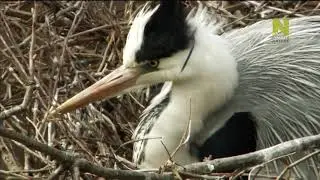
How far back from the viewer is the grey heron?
2.06 meters

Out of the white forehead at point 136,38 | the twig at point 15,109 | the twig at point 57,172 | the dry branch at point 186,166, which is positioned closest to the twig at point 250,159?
the dry branch at point 186,166

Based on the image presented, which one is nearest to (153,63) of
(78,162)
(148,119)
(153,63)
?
(153,63)

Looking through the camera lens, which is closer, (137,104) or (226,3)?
(137,104)

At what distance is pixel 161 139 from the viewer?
2.18m

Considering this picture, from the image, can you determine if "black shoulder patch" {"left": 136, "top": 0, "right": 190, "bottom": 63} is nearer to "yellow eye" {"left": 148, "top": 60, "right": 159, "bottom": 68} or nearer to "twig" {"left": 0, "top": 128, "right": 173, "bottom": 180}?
"yellow eye" {"left": 148, "top": 60, "right": 159, "bottom": 68}

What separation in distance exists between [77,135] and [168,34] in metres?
0.50

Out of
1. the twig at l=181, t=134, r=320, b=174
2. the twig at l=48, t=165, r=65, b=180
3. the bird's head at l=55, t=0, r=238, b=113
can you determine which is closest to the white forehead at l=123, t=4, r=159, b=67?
the bird's head at l=55, t=0, r=238, b=113

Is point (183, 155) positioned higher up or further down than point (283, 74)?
further down

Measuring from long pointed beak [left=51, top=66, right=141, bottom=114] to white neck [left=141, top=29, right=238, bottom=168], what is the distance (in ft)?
0.41

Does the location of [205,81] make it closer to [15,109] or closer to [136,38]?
[136,38]

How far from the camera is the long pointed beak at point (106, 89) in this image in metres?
2.10

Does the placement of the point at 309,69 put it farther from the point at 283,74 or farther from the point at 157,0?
the point at 157,0

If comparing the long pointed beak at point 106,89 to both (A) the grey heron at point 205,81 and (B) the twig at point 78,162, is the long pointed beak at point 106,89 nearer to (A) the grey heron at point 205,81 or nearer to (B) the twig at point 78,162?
(A) the grey heron at point 205,81

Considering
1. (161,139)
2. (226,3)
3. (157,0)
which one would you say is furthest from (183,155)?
(226,3)
